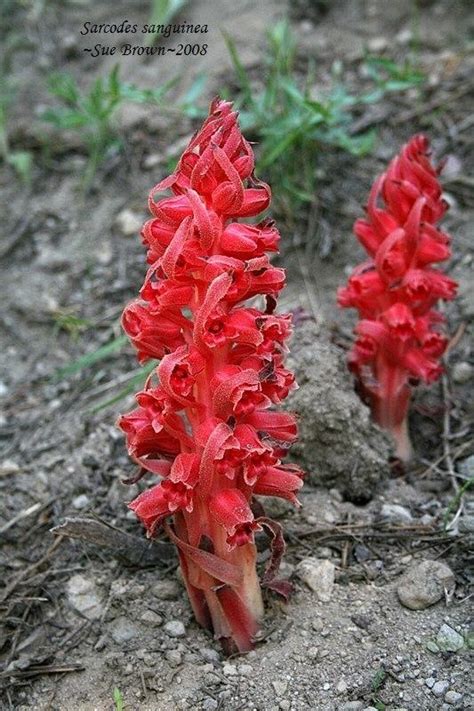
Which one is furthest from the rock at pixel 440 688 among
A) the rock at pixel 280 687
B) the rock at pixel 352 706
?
the rock at pixel 280 687

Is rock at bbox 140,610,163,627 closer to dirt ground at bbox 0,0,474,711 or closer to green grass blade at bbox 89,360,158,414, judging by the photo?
dirt ground at bbox 0,0,474,711

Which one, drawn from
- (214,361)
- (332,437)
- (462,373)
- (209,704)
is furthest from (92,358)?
(209,704)

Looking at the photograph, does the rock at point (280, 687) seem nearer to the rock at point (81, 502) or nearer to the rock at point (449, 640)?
the rock at point (449, 640)

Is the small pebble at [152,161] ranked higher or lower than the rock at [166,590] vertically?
higher

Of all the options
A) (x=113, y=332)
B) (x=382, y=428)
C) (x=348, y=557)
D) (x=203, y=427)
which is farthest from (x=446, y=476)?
(x=113, y=332)

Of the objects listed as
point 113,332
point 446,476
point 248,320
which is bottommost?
point 446,476

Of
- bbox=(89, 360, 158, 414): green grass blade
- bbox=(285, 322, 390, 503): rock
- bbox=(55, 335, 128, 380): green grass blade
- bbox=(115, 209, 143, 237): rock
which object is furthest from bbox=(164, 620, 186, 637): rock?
bbox=(115, 209, 143, 237): rock

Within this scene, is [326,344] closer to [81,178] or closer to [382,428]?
[382,428]
